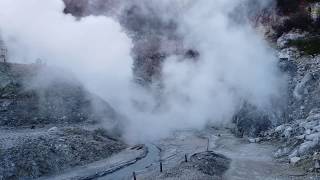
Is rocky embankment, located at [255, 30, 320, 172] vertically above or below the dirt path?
above

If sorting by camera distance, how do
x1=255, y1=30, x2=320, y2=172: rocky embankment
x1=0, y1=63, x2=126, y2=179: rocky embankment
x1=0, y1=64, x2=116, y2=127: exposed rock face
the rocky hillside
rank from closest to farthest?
x1=255, y1=30, x2=320, y2=172: rocky embankment, the rocky hillside, x1=0, y1=63, x2=126, y2=179: rocky embankment, x1=0, y1=64, x2=116, y2=127: exposed rock face

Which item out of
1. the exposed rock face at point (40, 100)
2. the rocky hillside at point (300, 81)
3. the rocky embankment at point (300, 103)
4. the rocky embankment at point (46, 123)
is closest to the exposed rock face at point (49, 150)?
the rocky embankment at point (46, 123)

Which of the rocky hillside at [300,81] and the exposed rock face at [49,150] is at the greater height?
the rocky hillside at [300,81]

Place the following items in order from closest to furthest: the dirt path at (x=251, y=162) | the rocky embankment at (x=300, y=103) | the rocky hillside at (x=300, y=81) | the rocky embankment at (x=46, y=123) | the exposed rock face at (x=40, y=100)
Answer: the dirt path at (x=251, y=162) → the rocky embankment at (x=300, y=103) → the rocky hillside at (x=300, y=81) → the rocky embankment at (x=46, y=123) → the exposed rock face at (x=40, y=100)

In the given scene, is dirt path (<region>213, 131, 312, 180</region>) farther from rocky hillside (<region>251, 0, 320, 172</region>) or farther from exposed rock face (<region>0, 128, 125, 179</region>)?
exposed rock face (<region>0, 128, 125, 179</region>)

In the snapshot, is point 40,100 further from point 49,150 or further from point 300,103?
point 300,103

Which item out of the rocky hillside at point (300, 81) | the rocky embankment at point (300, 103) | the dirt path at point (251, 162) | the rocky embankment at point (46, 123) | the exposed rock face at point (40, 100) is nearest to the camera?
the dirt path at point (251, 162)

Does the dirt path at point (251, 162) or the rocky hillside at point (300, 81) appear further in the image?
the rocky hillside at point (300, 81)

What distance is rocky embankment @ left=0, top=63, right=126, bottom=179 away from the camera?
29703 mm

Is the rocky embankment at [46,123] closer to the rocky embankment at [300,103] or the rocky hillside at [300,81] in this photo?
the rocky embankment at [300,103]

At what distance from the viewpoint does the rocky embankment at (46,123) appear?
29703 millimetres

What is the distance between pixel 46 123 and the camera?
120 ft

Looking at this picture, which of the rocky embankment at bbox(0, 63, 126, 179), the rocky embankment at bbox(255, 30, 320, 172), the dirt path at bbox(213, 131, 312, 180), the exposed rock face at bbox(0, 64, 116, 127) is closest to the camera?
the dirt path at bbox(213, 131, 312, 180)

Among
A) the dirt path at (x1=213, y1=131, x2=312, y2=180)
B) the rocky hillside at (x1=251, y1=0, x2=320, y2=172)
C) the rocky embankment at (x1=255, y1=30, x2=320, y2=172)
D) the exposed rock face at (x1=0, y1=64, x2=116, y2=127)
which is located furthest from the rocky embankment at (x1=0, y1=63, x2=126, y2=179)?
the rocky hillside at (x1=251, y1=0, x2=320, y2=172)
